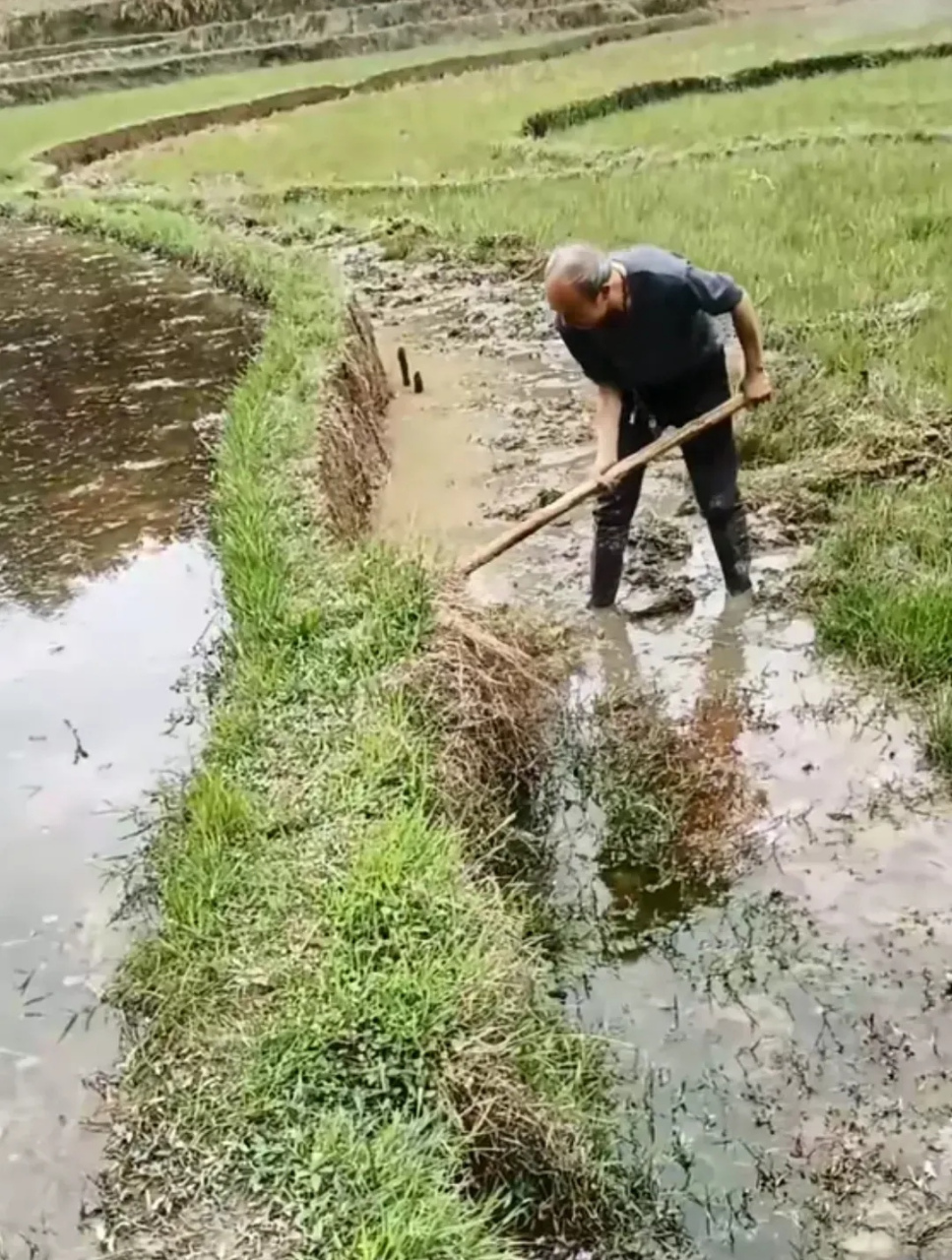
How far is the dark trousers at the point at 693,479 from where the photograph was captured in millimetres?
4590

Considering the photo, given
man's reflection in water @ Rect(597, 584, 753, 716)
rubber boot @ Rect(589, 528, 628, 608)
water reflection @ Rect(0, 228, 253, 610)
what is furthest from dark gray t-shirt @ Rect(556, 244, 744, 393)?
water reflection @ Rect(0, 228, 253, 610)

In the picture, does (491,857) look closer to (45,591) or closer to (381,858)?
(381,858)

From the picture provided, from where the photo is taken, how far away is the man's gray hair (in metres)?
3.89

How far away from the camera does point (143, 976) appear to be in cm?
315

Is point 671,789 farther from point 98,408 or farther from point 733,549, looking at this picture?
point 98,408

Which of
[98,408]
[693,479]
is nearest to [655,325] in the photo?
[693,479]

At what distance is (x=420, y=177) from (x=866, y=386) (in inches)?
298

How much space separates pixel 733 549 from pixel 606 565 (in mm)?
408

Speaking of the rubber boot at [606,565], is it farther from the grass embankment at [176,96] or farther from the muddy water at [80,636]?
the grass embankment at [176,96]

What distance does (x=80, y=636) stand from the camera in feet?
Answer: 16.8

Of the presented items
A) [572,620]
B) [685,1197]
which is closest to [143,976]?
[685,1197]

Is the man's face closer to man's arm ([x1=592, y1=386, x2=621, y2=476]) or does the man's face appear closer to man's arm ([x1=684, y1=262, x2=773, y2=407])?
man's arm ([x1=684, y1=262, x2=773, y2=407])

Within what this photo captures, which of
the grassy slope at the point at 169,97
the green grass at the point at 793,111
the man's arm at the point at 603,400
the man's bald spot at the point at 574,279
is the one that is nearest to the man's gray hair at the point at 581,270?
the man's bald spot at the point at 574,279

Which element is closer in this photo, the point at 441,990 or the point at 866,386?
the point at 441,990
